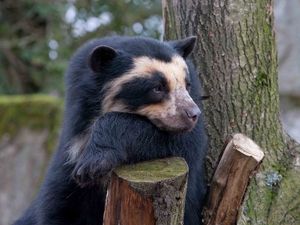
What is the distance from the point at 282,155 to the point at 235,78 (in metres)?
0.53

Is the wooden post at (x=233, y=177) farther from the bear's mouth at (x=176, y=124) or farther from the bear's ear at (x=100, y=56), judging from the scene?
the bear's ear at (x=100, y=56)

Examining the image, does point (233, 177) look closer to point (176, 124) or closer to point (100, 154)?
point (176, 124)

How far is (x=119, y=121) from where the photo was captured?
12.2 feet

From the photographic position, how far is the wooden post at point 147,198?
10.5ft

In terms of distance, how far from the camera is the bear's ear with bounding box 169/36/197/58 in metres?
4.07

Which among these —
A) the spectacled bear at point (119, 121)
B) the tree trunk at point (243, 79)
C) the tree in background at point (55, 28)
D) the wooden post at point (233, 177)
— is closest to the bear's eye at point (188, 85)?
the spectacled bear at point (119, 121)

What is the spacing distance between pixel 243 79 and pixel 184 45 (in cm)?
53

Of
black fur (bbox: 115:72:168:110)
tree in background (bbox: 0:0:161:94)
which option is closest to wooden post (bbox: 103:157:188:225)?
black fur (bbox: 115:72:168:110)

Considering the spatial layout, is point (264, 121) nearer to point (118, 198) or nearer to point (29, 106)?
point (118, 198)

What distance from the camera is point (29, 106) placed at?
8391mm

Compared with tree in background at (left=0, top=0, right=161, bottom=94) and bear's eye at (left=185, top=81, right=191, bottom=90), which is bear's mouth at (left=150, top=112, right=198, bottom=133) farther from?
tree in background at (left=0, top=0, right=161, bottom=94)

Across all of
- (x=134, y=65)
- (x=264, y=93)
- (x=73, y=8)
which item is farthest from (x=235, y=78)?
(x=73, y=8)

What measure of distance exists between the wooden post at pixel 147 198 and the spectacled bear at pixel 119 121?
296 mm

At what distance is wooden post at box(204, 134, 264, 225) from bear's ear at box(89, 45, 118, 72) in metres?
0.76
